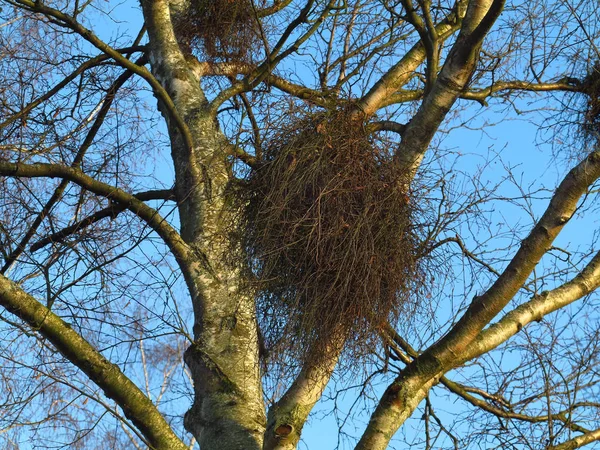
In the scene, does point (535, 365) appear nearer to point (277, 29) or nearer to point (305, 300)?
point (305, 300)

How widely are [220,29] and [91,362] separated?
72.4 inches

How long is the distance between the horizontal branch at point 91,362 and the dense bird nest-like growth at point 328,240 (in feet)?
1.58

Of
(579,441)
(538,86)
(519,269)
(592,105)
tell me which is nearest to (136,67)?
(519,269)

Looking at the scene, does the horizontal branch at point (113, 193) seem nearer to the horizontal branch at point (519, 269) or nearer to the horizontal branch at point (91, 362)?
the horizontal branch at point (91, 362)

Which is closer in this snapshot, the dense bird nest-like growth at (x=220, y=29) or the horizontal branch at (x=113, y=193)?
the horizontal branch at (x=113, y=193)

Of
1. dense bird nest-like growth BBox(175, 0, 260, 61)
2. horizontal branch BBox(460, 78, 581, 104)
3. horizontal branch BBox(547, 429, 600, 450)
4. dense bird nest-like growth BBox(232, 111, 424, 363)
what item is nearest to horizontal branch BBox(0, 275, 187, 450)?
dense bird nest-like growth BBox(232, 111, 424, 363)

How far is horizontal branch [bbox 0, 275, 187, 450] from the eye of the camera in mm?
2756

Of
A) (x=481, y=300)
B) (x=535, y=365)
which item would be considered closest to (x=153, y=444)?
(x=481, y=300)

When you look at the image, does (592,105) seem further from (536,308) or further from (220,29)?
(220,29)

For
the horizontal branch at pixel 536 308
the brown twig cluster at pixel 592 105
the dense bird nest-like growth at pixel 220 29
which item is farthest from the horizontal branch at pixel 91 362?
the brown twig cluster at pixel 592 105

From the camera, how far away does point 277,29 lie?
4.33 metres

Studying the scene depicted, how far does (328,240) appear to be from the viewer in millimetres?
2461

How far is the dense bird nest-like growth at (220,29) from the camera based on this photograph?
3.85 meters

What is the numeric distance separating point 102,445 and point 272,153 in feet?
11.3
